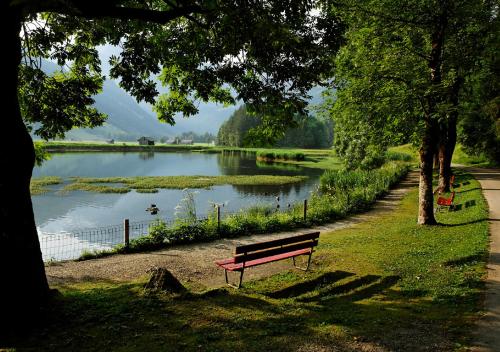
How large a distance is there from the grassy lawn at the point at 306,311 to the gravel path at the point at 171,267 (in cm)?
81

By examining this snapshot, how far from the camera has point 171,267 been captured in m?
12.5

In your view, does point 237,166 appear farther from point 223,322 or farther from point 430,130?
point 223,322

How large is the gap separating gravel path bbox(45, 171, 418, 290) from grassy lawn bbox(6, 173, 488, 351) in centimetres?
81

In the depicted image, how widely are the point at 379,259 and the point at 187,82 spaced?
7.83 m

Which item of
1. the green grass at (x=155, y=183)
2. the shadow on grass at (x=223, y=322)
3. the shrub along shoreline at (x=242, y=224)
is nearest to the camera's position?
the shadow on grass at (x=223, y=322)

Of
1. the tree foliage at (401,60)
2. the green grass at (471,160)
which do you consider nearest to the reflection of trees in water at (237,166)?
the green grass at (471,160)

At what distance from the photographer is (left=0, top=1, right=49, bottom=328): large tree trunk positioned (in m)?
6.82

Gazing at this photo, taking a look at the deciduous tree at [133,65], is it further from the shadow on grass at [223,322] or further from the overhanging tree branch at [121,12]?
the shadow on grass at [223,322]

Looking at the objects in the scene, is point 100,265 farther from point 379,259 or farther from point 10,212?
point 379,259

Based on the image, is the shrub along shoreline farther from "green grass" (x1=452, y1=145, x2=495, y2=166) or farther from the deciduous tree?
"green grass" (x1=452, y1=145, x2=495, y2=166)

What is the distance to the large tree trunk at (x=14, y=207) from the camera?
22.4 ft

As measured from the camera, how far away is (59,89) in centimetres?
1201

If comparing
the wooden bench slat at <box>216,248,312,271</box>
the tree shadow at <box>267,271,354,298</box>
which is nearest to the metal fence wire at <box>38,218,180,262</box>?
the wooden bench slat at <box>216,248,312,271</box>

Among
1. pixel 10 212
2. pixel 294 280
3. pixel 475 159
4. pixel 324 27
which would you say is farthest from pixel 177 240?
pixel 475 159
